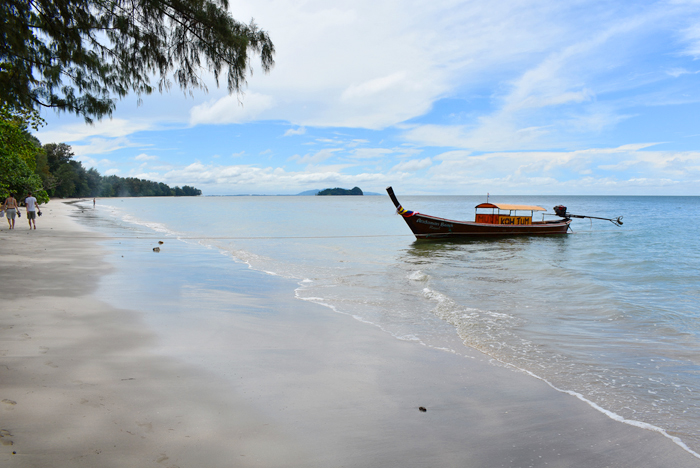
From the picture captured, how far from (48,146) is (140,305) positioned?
368ft

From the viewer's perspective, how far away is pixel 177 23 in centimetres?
636

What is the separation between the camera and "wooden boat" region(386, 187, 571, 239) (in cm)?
2505

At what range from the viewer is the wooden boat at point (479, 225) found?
25047mm

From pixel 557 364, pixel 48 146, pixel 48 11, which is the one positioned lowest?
pixel 557 364

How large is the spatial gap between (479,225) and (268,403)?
2358 centimetres

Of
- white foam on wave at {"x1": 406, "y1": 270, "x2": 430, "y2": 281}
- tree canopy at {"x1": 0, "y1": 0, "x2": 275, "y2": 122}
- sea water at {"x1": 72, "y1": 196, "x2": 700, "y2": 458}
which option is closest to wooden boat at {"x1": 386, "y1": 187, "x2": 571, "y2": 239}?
sea water at {"x1": 72, "y1": 196, "x2": 700, "y2": 458}

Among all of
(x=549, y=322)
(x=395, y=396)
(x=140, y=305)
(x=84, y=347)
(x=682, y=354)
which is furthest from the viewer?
(x=549, y=322)

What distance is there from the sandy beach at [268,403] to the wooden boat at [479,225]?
61.2 feet

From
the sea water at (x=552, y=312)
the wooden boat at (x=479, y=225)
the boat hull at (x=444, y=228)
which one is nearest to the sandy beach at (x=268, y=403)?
the sea water at (x=552, y=312)

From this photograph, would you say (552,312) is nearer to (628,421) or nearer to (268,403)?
(628,421)

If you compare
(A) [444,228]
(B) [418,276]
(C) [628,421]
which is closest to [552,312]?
(B) [418,276]

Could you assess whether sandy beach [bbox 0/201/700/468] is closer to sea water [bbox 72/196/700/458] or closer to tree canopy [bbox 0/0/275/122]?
sea water [bbox 72/196/700/458]

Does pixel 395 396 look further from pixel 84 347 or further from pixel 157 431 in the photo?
pixel 84 347

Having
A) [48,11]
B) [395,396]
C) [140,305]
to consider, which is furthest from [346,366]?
[48,11]
